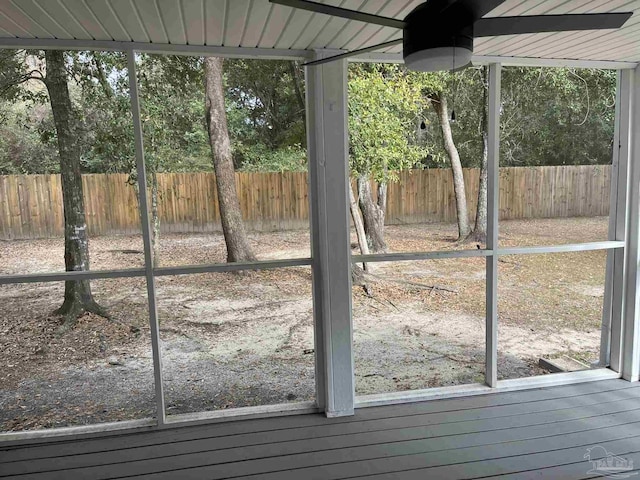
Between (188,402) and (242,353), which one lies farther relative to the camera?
(242,353)

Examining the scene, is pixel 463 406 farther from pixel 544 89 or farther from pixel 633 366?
pixel 544 89

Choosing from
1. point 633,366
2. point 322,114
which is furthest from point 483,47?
point 633,366

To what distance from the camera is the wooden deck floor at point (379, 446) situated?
222 cm

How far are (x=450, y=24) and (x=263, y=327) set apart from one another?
3.89 metres

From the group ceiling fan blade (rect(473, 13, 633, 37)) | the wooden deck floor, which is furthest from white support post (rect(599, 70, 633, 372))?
ceiling fan blade (rect(473, 13, 633, 37))

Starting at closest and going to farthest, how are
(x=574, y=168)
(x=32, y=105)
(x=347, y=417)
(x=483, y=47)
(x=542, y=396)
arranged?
(x=483, y=47), (x=347, y=417), (x=542, y=396), (x=32, y=105), (x=574, y=168)

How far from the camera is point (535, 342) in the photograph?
4.43 metres

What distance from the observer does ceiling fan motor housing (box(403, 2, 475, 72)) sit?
3.89 feet

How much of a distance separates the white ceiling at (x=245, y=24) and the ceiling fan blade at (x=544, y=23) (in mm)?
718

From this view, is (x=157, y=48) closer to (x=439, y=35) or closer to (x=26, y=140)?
(x=439, y=35)

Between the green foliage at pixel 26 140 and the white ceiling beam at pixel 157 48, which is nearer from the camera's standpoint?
the white ceiling beam at pixel 157 48

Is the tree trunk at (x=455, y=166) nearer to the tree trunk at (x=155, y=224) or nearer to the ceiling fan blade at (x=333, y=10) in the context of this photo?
the tree trunk at (x=155, y=224)

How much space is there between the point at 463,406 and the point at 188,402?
88.1 inches

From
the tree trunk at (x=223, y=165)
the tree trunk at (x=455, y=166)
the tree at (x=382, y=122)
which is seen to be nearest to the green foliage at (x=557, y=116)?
the tree trunk at (x=455, y=166)
